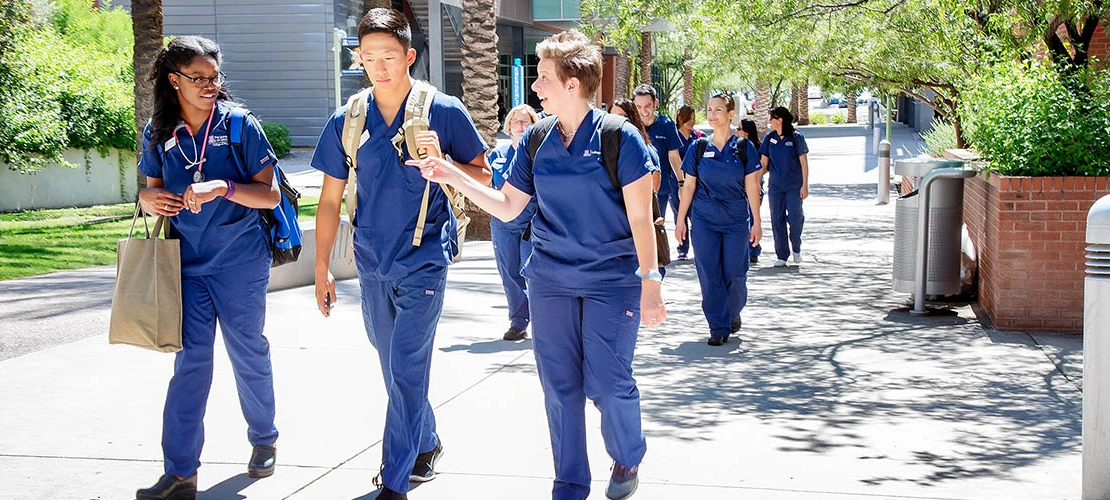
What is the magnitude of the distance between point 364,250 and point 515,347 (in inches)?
143

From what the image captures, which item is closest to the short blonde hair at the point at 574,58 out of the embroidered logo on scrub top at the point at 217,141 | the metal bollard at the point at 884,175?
the embroidered logo on scrub top at the point at 217,141

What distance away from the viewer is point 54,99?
20203 millimetres

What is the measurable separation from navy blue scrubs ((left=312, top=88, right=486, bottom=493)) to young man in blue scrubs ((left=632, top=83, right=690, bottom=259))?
6.98 metres

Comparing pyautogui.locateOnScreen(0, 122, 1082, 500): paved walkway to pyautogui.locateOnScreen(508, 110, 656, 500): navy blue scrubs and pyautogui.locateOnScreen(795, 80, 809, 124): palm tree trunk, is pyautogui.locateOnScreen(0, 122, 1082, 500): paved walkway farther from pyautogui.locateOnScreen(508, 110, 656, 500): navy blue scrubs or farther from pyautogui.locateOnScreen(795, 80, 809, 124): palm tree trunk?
pyautogui.locateOnScreen(795, 80, 809, 124): palm tree trunk

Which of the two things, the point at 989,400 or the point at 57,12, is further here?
the point at 57,12

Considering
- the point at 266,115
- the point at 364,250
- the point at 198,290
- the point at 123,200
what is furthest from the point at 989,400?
the point at 266,115

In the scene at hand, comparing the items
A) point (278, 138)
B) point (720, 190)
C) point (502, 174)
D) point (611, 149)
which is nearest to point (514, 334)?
point (502, 174)

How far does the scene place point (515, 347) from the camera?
8500 millimetres

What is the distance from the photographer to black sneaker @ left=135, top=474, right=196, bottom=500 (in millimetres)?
4938

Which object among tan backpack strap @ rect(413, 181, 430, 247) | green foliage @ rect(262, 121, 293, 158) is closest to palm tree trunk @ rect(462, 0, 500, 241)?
tan backpack strap @ rect(413, 181, 430, 247)

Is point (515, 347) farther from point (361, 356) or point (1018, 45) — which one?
point (1018, 45)

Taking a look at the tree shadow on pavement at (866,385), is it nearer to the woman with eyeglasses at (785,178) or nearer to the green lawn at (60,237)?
the woman with eyeglasses at (785,178)

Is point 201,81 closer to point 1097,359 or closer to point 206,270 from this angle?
point 206,270

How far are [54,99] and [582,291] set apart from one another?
17.7 m
